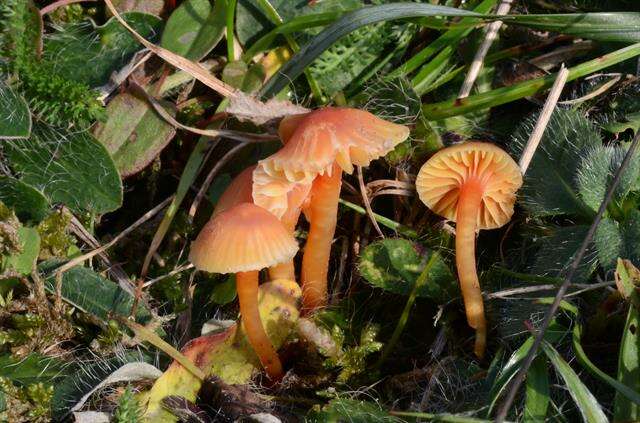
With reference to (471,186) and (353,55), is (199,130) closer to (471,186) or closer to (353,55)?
(353,55)

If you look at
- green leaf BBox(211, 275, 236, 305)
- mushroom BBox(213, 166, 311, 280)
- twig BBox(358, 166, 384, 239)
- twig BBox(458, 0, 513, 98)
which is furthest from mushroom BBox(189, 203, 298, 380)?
twig BBox(458, 0, 513, 98)

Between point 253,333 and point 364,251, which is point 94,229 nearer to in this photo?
point 253,333

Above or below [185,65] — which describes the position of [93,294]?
below

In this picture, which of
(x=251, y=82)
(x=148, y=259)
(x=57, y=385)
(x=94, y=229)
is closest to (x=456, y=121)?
(x=251, y=82)

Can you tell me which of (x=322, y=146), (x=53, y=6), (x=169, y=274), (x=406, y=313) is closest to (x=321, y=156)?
(x=322, y=146)

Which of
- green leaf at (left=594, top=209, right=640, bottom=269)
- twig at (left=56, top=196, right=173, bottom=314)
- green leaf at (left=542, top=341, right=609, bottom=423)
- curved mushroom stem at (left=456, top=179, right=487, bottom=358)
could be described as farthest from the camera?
twig at (left=56, top=196, right=173, bottom=314)

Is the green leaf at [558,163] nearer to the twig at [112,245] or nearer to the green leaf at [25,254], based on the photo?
the twig at [112,245]

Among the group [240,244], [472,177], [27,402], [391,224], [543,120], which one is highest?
[543,120]

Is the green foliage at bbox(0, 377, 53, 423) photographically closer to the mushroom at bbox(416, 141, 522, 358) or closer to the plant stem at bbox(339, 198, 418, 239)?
the plant stem at bbox(339, 198, 418, 239)
